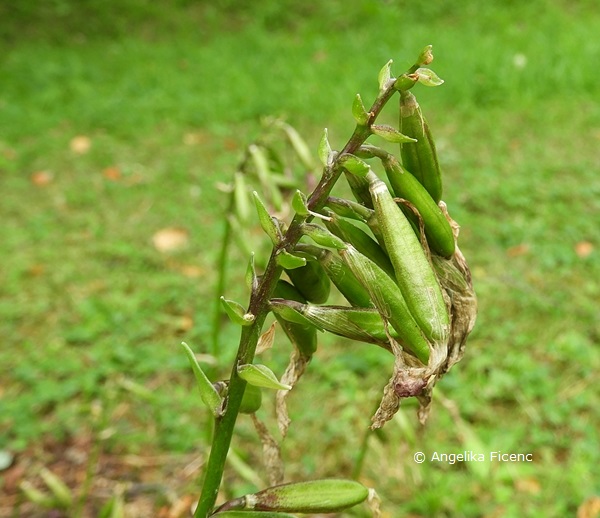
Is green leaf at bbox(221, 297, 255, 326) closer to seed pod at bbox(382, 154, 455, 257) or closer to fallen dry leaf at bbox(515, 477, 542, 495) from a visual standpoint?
seed pod at bbox(382, 154, 455, 257)

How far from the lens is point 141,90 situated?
4.71 m

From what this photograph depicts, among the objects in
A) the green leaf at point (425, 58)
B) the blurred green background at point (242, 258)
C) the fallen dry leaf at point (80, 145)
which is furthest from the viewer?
the fallen dry leaf at point (80, 145)

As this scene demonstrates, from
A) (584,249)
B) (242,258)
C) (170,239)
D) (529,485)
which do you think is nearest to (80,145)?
(170,239)

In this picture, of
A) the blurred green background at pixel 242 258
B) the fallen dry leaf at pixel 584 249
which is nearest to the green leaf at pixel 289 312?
the blurred green background at pixel 242 258

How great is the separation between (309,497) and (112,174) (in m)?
3.11

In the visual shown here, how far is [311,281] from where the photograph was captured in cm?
77

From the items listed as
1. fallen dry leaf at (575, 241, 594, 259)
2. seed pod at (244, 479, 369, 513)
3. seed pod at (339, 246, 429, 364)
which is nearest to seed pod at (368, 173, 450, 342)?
seed pod at (339, 246, 429, 364)

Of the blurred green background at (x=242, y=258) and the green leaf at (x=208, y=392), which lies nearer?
the green leaf at (x=208, y=392)

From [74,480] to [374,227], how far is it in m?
1.49

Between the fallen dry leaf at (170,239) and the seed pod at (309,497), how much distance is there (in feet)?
7.36

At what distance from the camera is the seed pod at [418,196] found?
0.70 m

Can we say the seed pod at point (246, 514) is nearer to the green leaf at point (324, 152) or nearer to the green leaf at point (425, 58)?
the green leaf at point (324, 152)

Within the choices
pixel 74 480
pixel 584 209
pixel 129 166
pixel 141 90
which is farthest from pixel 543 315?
pixel 141 90

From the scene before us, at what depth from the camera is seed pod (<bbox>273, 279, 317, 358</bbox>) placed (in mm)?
775
